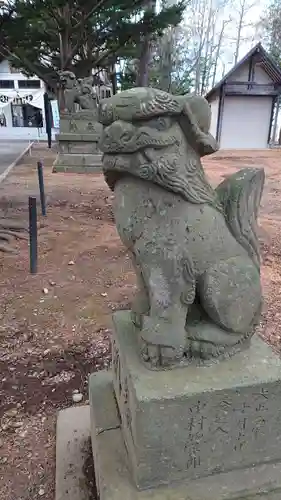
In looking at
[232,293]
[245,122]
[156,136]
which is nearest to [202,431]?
[232,293]

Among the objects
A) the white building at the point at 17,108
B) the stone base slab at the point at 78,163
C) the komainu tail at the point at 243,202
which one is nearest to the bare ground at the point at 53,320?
the komainu tail at the point at 243,202

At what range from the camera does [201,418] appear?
4.63ft

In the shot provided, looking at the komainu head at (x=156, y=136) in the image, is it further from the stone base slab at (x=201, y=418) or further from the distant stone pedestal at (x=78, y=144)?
the distant stone pedestal at (x=78, y=144)

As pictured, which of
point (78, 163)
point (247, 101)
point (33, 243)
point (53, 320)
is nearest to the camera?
point (53, 320)

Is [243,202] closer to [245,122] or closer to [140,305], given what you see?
[140,305]

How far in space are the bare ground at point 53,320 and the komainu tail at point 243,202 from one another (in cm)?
147

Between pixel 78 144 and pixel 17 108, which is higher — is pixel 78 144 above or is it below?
below

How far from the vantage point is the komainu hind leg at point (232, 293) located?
55.5 inches

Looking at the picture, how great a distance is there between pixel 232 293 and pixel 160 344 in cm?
31

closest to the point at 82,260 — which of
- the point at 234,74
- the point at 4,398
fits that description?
the point at 4,398

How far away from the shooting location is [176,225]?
136 centimetres

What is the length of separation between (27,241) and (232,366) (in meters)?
4.26

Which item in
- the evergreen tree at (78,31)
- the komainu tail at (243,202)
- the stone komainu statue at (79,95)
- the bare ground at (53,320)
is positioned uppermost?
the evergreen tree at (78,31)

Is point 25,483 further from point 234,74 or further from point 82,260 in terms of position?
point 234,74
